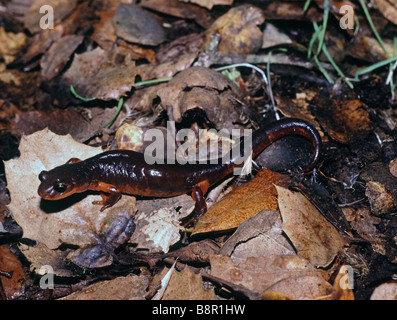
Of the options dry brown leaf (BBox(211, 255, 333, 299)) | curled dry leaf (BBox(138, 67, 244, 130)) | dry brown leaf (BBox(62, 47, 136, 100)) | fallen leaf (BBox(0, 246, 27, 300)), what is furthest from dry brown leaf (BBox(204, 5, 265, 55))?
fallen leaf (BBox(0, 246, 27, 300))

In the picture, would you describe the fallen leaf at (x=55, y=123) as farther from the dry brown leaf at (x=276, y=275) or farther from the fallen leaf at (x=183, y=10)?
the dry brown leaf at (x=276, y=275)

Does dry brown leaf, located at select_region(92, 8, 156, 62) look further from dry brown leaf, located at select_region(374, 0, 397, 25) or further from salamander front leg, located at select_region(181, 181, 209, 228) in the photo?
dry brown leaf, located at select_region(374, 0, 397, 25)

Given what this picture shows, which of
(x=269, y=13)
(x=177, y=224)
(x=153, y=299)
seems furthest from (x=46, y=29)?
(x=153, y=299)

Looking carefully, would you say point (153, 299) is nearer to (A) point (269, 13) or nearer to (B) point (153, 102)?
(B) point (153, 102)

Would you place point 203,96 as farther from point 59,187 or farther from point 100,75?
point 59,187

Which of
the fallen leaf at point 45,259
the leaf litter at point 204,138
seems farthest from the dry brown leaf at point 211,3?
the fallen leaf at point 45,259

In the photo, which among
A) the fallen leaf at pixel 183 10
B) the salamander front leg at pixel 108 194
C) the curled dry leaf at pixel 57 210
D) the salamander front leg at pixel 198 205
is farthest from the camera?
the fallen leaf at pixel 183 10

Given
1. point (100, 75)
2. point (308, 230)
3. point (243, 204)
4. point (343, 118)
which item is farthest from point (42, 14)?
point (308, 230)

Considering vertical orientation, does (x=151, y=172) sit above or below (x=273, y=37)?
below
